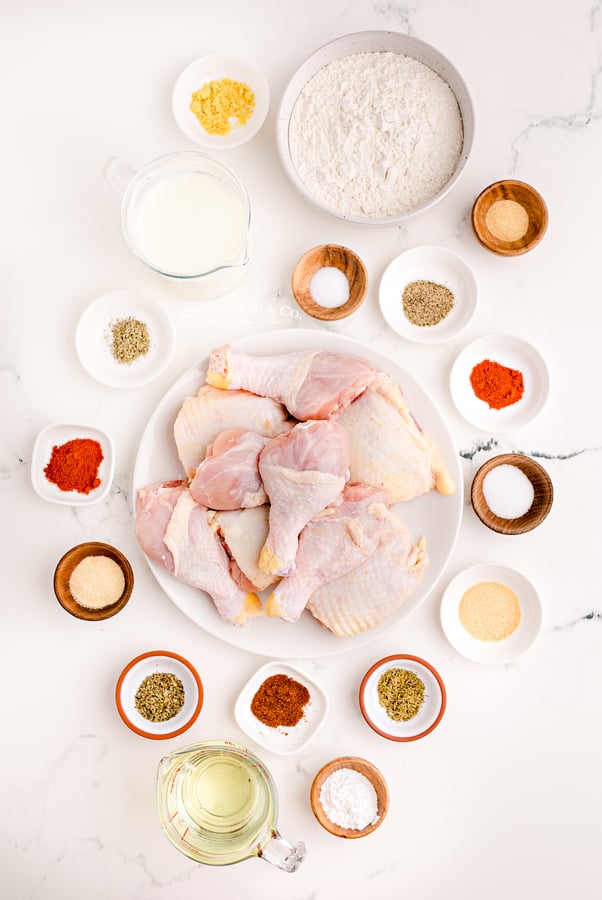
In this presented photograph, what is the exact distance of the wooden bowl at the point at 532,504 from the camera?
190cm

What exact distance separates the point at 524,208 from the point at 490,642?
1.16m

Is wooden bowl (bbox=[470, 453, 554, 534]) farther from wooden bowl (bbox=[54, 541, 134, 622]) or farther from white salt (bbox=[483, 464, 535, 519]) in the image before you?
wooden bowl (bbox=[54, 541, 134, 622])

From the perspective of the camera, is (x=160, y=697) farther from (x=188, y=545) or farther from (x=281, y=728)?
(x=188, y=545)

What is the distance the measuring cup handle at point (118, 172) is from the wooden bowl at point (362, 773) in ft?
5.14

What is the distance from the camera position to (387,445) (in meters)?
1.80

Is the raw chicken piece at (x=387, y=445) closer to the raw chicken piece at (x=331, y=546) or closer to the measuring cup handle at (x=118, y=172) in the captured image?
the raw chicken piece at (x=331, y=546)

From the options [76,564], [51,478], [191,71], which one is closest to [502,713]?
[76,564]

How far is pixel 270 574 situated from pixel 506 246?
3.49 ft

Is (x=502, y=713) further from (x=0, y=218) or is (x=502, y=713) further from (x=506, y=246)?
(x=0, y=218)

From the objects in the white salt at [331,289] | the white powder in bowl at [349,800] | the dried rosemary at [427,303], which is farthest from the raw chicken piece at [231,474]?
the white powder in bowl at [349,800]

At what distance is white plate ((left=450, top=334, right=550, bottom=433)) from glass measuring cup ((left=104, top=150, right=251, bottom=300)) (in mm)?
654

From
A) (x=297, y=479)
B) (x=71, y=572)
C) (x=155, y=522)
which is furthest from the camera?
(x=71, y=572)

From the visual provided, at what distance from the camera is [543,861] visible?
1.99 m

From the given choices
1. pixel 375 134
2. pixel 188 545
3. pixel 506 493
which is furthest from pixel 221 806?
pixel 375 134
